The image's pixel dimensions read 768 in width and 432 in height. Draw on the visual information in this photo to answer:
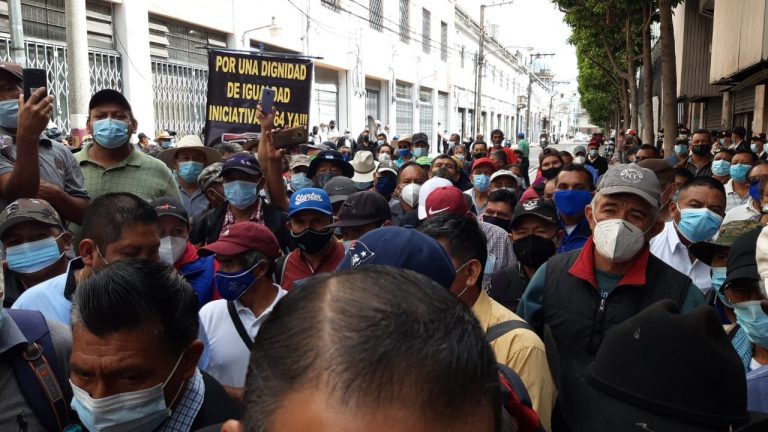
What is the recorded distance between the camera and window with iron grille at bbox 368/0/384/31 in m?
30.1

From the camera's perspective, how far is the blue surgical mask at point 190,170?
6227 millimetres

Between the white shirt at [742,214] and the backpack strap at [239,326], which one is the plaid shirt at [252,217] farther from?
the white shirt at [742,214]

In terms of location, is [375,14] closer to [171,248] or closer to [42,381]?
[171,248]

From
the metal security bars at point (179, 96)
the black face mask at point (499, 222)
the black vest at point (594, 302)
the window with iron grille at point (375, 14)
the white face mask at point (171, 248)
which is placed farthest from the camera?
the window with iron grille at point (375, 14)

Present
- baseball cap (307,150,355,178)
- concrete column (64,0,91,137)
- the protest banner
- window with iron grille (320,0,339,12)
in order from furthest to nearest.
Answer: window with iron grille (320,0,339,12)
concrete column (64,0,91,137)
baseball cap (307,150,355,178)
the protest banner

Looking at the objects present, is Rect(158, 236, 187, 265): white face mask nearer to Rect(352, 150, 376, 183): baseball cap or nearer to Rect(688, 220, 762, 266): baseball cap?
Rect(688, 220, 762, 266): baseball cap

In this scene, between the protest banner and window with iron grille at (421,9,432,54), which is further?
window with iron grille at (421,9,432,54)

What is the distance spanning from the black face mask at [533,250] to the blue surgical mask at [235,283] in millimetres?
1734

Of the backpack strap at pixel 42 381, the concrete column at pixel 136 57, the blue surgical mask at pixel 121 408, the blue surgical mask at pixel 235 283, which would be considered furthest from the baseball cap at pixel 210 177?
the concrete column at pixel 136 57

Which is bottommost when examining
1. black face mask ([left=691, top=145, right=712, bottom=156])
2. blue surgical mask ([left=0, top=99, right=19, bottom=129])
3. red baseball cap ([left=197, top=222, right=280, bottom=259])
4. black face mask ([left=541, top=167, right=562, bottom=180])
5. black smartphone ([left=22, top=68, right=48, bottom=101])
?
red baseball cap ([left=197, top=222, right=280, bottom=259])

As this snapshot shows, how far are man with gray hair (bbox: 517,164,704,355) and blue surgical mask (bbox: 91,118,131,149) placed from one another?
273 cm

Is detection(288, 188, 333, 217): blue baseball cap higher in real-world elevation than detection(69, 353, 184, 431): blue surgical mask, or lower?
higher

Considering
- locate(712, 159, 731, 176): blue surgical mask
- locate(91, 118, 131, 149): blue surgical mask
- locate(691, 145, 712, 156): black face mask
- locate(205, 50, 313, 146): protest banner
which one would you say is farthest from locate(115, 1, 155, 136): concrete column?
locate(712, 159, 731, 176): blue surgical mask

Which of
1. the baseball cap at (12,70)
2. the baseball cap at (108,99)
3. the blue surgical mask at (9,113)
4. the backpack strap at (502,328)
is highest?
the baseball cap at (12,70)
